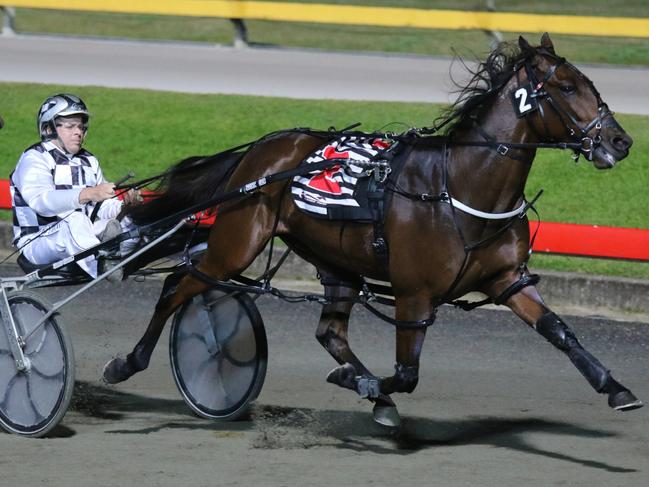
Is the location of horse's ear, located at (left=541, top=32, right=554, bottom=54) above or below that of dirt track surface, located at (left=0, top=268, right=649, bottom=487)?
above

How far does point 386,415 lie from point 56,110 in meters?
2.24

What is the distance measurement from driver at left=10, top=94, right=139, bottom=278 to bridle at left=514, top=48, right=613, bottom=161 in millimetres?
2176

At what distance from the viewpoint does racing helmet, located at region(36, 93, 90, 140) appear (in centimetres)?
681

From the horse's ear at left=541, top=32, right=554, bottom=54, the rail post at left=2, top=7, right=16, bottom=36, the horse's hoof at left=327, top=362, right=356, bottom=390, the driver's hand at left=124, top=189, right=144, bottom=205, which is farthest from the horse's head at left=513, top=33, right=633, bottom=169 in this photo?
the rail post at left=2, top=7, right=16, bottom=36

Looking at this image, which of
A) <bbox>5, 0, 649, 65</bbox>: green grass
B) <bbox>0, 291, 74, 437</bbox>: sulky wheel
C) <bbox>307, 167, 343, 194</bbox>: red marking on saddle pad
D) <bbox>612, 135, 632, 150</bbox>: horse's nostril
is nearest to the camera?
<bbox>612, 135, 632, 150</bbox>: horse's nostril

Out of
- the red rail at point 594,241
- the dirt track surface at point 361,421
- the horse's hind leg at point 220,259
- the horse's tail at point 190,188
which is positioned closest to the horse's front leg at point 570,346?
the dirt track surface at point 361,421

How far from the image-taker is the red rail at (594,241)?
9281mm

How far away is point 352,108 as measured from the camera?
1295cm

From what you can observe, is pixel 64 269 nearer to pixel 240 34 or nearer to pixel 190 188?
pixel 190 188

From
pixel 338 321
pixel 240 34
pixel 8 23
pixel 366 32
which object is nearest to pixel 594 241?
pixel 338 321

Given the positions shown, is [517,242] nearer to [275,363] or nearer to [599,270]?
[275,363]

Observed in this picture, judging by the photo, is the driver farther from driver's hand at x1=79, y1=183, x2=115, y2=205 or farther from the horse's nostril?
the horse's nostril

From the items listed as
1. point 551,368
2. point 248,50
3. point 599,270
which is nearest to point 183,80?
point 248,50

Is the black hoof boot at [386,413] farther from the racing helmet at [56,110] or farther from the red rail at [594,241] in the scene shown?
the red rail at [594,241]
